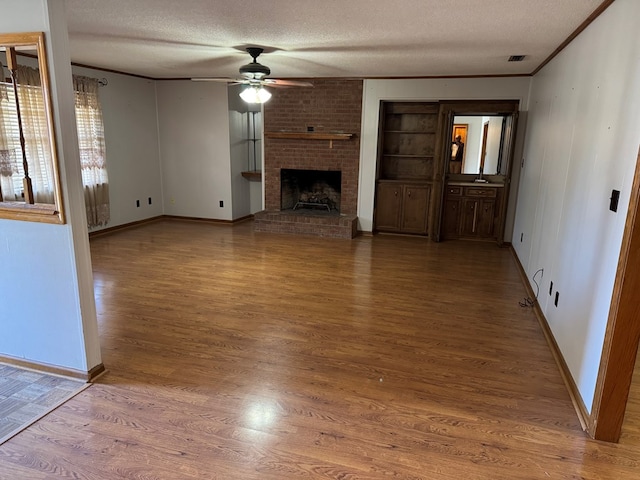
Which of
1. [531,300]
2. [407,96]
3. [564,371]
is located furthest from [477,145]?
[564,371]

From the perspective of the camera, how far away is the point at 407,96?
591cm

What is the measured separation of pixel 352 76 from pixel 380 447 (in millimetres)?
5089

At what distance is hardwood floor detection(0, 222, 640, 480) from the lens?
1.93 meters

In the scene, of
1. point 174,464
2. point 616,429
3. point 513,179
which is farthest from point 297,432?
point 513,179

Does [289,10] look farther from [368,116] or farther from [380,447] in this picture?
[368,116]

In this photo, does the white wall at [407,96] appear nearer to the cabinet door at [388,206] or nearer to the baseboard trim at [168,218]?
the cabinet door at [388,206]

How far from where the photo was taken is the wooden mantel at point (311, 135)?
618 cm

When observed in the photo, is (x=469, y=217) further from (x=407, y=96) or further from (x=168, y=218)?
(x=168, y=218)

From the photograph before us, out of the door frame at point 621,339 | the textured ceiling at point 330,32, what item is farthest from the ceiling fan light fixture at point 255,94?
the door frame at point 621,339

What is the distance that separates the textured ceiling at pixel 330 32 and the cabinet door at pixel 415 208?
169 centimetres

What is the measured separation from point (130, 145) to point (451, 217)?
4.98m

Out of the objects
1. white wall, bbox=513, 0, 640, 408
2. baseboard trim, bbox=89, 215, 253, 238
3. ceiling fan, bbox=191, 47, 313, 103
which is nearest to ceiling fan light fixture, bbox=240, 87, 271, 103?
ceiling fan, bbox=191, 47, 313, 103

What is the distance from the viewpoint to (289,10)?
283 cm

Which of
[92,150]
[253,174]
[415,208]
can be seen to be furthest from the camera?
[253,174]
